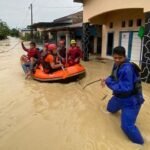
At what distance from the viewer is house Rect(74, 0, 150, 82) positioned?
8.81 metres

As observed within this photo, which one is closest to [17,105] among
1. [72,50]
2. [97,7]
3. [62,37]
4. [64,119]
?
[64,119]

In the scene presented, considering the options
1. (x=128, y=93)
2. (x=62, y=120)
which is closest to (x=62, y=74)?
(x=62, y=120)

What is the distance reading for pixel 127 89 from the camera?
4.04m

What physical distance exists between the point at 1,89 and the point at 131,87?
18.1 ft

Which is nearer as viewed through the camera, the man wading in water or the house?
the man wading in water

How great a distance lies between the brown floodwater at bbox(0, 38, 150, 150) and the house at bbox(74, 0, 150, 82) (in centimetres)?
249

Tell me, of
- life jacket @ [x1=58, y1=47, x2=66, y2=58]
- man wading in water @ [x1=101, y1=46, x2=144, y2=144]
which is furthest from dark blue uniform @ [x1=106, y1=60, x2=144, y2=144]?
life jacket @ [x1=58, y1=47, x2=66, y2=58]

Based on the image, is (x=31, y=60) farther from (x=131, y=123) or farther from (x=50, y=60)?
(x=131, y=123)

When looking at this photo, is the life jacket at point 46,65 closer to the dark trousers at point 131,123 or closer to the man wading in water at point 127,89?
the man wading in water at point 127,89

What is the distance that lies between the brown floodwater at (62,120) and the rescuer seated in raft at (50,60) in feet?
2.60

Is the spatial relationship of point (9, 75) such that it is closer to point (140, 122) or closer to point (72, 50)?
point (72, 50)

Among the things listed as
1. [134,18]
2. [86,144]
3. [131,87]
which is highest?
[134,18]

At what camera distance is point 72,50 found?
33.8 ft

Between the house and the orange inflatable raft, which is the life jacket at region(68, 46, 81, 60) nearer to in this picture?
the orange inflatable raft
